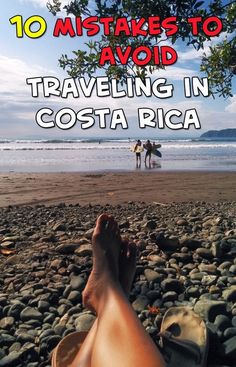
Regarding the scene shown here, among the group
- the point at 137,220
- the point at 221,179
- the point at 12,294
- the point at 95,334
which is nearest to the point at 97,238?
the point at 12,294

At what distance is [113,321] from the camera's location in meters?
2.06

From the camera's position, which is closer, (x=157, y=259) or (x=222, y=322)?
(x=222, y=322)

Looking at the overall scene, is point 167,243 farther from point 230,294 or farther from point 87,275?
point 230,294

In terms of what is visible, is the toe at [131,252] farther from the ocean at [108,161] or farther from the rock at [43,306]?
the ocean at [108,161]

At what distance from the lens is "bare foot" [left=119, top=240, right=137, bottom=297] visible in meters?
2.88

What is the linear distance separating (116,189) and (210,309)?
29.7 feet

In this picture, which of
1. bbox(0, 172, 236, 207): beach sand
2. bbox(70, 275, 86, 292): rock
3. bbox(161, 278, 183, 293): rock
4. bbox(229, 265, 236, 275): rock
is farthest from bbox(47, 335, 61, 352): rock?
bbox(0, 172, 236, 207): beach sand

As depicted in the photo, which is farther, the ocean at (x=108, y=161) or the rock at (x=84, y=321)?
the ocean at (x=108, y=161)

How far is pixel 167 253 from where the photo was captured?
3.94 m

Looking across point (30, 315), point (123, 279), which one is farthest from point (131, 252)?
point (30, 315)

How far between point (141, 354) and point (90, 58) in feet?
13.1

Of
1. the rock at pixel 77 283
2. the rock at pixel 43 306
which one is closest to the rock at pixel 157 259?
the rock at pixel 77 283

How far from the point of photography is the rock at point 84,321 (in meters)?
2.72

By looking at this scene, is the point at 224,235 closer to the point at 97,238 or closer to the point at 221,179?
the point at 97,238
